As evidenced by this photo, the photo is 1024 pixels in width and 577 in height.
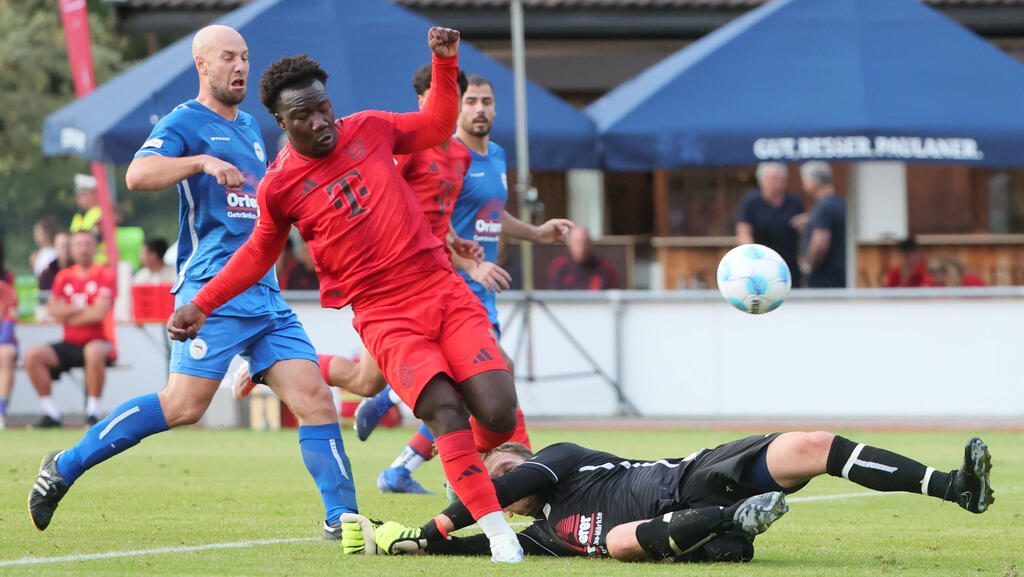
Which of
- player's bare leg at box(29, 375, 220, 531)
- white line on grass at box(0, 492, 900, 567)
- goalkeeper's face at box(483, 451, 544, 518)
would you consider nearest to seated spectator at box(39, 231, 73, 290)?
player's bare leg at box(29, 375, 220, 531)

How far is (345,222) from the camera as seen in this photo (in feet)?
21.7

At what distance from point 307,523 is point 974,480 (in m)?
3.44

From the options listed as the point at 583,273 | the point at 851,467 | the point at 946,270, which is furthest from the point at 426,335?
the point at 946,270

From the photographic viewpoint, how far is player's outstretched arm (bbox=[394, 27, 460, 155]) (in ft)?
22.6

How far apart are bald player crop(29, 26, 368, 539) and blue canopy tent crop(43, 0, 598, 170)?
838 centimetres

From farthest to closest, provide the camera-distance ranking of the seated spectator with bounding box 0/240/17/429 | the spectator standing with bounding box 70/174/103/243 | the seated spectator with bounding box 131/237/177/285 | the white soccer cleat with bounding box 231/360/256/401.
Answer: the spectator standing with bounding box 70/174/103/243 → the seated spectator with bounding box 131/237/177/285 → the seated spectator with bounding box 0/240/17/429 → the white soccer cleat with bounding box 231/360/256/401

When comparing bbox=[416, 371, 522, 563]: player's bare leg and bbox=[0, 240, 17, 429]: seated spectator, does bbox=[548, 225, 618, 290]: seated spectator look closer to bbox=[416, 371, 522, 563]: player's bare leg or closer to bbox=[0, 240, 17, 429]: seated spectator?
bbox=[0, 240, 17, 429]: seated spectator

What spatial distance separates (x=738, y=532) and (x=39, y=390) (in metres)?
10.7

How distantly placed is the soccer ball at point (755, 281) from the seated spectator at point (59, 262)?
9.92 meters

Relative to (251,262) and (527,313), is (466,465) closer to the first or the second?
(251,262)

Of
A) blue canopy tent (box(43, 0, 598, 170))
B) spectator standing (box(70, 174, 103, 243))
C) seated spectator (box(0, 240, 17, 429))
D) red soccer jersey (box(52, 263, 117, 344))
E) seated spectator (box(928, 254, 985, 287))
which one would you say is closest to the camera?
seated spectator (box(0, 240, 17, 429))

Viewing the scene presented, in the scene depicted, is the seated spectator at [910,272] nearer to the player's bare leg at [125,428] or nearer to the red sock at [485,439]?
the red sock at [485,439]

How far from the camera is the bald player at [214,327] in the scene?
7.11 meters

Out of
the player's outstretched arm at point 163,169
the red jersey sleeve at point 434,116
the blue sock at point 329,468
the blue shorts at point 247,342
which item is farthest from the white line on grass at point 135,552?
the red jersey sleeve at point 434,116
